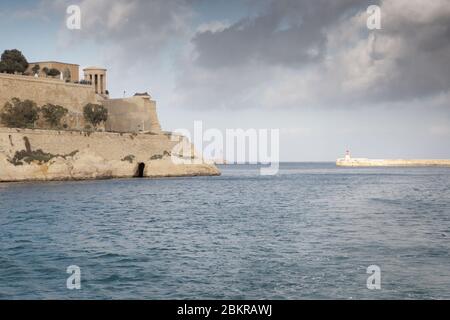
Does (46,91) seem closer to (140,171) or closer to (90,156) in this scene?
(90,156)

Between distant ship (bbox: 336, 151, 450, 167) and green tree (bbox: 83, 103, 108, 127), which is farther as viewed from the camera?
distant ship (bbox: 336, 151, 450, 167)

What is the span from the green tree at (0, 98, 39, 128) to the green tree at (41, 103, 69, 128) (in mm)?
1532

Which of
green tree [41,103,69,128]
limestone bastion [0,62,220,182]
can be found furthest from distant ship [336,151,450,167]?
green tree [41,103,69,128]

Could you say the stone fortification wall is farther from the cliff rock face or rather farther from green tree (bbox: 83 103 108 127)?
the cliff rock face

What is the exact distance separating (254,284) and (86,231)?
898cm

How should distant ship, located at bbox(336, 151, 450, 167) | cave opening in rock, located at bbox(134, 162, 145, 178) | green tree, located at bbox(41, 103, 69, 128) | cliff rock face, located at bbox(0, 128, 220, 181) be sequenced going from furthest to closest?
distant ship, located at bbox(336, 151, 450, 167) < cave opening in rock, located at bbox(134, 162, 145, 178) < green tree, located at bbox(41, 103, 69, 128) < cliff rock face, located at bbox(0, 128, 220, 181)

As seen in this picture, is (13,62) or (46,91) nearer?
(46,91)

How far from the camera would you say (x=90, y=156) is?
48.4 m

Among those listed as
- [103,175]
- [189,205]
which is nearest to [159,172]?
[103,175]

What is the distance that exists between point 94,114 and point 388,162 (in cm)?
10392

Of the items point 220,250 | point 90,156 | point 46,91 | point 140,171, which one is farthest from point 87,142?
point 220,250

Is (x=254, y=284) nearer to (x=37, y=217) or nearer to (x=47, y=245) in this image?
(x=47, y=245)

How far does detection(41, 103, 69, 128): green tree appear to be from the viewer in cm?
5281

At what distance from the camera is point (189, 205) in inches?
1134
